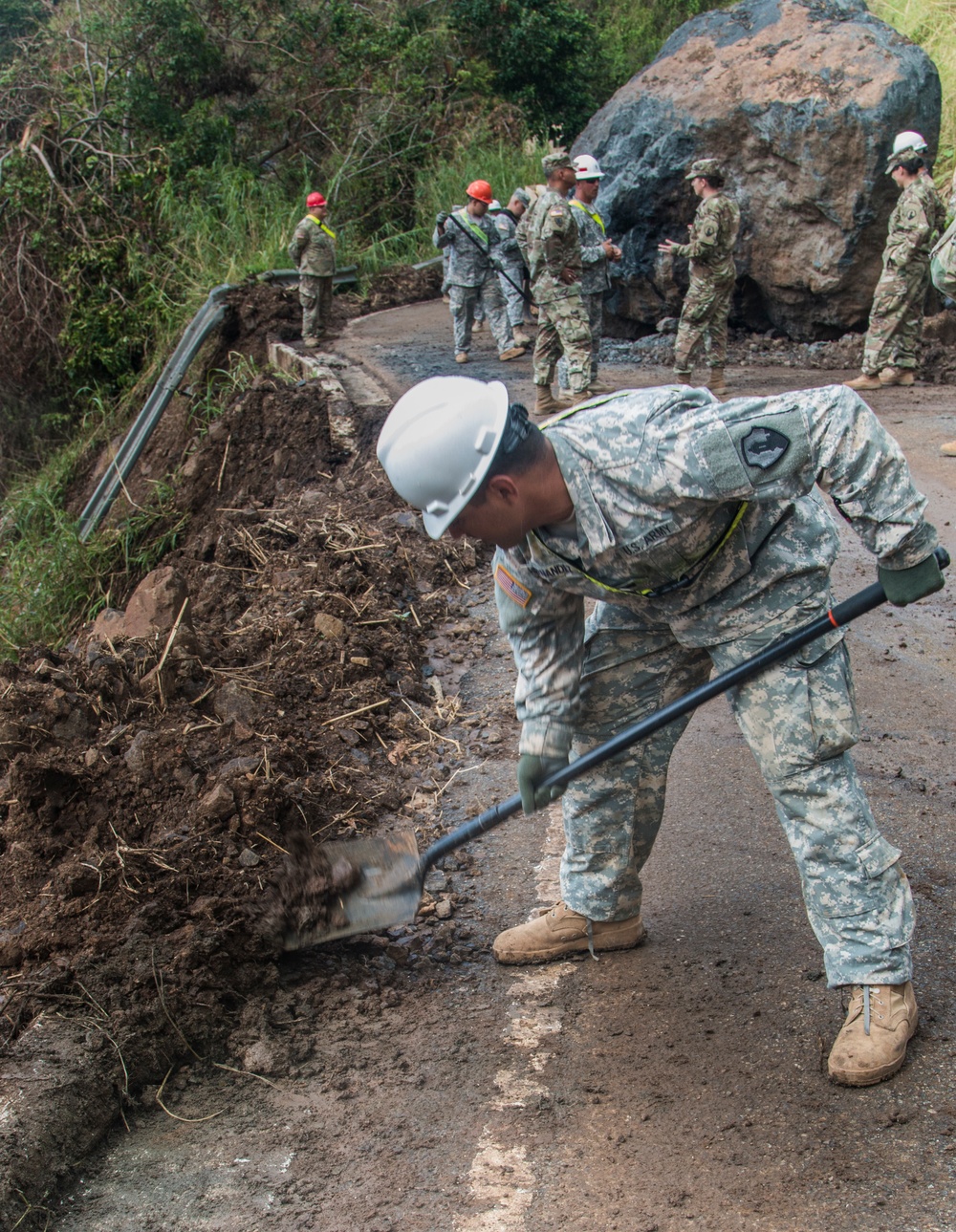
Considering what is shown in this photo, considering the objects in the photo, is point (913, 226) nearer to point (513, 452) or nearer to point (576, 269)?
point (576, 269)

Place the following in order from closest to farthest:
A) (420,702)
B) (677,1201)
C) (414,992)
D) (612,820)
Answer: (677,1201), (612,820), (414,992), (420,702)

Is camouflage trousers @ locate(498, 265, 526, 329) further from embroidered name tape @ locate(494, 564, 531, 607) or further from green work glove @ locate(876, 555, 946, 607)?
green work glove @ locate(876, 555, 946, 607)

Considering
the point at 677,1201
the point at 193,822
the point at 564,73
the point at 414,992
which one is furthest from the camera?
the point at 564,73

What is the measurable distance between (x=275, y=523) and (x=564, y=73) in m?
13.0

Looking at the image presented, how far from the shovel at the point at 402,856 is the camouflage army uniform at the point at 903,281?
6.55 m

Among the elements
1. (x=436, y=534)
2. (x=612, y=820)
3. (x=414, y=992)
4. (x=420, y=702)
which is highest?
(x=436, y=534)

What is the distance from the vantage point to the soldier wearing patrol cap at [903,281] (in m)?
8.10

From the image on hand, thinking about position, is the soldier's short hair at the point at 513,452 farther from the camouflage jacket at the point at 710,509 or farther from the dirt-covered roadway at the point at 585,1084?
the dirt-covered roadway at the point at 585,1084

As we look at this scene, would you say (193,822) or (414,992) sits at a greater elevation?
(193,822)

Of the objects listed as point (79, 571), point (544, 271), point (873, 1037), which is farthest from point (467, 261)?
point (873, 1037)

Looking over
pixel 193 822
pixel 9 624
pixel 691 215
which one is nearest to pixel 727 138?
pixel 691 215

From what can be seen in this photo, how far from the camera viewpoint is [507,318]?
407 inches

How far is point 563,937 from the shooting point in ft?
9.16

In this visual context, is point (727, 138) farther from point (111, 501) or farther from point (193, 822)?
point (193, 822)
